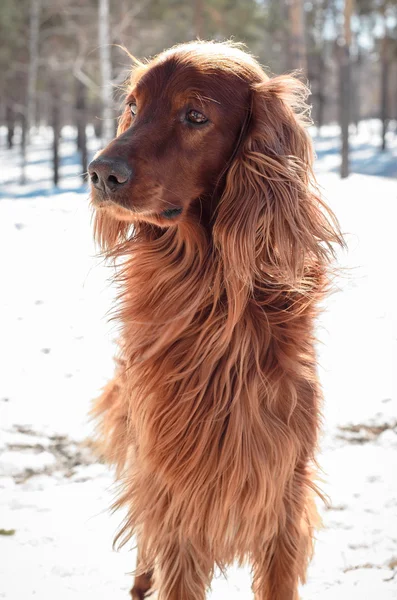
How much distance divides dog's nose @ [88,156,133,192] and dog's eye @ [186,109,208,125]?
31cm

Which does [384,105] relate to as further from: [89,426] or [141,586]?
[141,586]

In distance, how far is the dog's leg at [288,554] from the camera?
257cm

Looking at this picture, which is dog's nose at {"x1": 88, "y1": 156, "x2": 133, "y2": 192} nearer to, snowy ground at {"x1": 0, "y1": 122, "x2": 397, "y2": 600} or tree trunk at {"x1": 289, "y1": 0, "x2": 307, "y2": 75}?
snowy ground at {"x1": 0, "y1": 122, "x2": 397, "y2": 600}

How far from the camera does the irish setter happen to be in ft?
7.47

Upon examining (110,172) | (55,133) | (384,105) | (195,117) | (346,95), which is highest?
(384,105)

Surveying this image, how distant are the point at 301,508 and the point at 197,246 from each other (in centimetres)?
112

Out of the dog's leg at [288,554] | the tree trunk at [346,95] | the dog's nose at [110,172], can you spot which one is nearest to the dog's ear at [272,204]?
the dog's nose at [110,172]

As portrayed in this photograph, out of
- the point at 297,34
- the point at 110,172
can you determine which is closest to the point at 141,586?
the point at 110,172

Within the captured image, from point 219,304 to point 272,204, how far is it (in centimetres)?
43

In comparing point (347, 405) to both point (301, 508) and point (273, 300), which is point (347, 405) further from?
point (273, 300)

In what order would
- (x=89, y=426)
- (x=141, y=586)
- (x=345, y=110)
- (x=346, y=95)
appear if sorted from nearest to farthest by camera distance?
(x=141, y=586) → (x=89, y=426) → (x=345, y=110) → (x=346, y=95)

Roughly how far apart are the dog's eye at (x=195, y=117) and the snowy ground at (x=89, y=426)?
0.83m

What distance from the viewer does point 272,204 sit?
2291 mm

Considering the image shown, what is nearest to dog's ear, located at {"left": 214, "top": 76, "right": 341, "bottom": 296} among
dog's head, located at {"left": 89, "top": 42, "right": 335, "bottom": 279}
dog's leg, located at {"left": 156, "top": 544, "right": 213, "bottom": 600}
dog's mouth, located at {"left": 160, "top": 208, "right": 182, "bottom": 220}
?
dog's head, located at {"left": 89, "top": 42, "right": 335, "bottom": 279}
